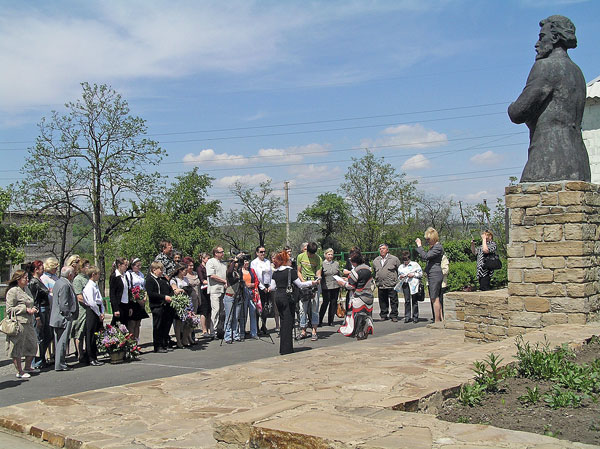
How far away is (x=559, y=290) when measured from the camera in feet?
28.2

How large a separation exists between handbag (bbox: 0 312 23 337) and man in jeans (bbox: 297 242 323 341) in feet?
17.3

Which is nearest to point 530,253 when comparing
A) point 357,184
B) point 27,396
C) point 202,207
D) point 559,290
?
point 559,290

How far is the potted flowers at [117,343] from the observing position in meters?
9.95

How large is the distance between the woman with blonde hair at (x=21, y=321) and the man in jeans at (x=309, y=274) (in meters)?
5.08

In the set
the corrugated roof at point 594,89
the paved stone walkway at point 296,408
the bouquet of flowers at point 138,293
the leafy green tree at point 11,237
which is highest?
the corrugated roof at point 594,89

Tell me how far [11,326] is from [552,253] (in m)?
7.91

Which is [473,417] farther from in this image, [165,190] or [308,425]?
[165,190]

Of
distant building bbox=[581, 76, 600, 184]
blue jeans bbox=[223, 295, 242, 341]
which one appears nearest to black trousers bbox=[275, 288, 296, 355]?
blue jeans bbox=[223, 295, 242, 341]

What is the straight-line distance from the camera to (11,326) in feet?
29.0

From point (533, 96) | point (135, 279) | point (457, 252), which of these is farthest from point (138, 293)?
point (457, 252)

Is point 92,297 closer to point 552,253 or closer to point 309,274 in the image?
point 309,274

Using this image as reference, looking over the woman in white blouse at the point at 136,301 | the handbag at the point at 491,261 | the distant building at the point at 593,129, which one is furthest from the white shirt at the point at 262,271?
the distant building at the point at 593,129

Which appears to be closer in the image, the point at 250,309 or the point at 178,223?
the point at 250,309

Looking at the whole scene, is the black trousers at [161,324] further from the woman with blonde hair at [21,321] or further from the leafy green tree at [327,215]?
the leafy green tree at [327,215]
